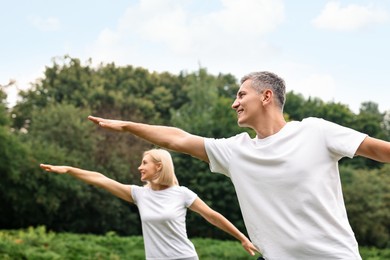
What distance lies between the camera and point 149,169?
753cm

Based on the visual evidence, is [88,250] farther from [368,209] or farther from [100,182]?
[368,209]

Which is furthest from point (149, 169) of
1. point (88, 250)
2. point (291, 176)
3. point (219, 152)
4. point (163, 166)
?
point (88, 250)

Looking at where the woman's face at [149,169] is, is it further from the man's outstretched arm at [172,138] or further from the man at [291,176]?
the man at [291,176]

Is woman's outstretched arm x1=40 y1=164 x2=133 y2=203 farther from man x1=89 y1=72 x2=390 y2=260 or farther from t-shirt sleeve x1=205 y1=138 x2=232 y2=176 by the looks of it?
man x1=89 y1=72 x2=390 y2=260

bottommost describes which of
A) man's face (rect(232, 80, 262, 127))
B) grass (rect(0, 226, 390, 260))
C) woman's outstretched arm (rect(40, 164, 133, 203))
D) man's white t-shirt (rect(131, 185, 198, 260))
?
grass (rect(0, 226, 390, 260))

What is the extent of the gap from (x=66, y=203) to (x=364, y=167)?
18989 mm

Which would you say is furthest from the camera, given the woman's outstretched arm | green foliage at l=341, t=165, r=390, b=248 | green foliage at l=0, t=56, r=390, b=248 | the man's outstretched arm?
green foliage at l=341, t=165, r=390, b=248

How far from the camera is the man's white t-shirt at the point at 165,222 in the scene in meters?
7.23

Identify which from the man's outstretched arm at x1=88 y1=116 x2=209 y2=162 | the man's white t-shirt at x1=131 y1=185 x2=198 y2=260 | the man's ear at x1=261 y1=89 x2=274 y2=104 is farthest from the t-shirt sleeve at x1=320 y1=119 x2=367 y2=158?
the man's white t-shirt at x1=131 y1=185 x2=198 y2=260

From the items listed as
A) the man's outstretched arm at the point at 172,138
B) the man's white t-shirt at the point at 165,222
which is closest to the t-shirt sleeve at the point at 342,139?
the man's outstretched arm at the point at 172,138

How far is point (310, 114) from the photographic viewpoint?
5144 centimetres

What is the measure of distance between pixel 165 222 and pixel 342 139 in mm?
3846

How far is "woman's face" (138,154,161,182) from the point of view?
752 centimetres

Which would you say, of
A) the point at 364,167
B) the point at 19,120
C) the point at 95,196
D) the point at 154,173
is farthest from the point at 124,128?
the point at 364,167
